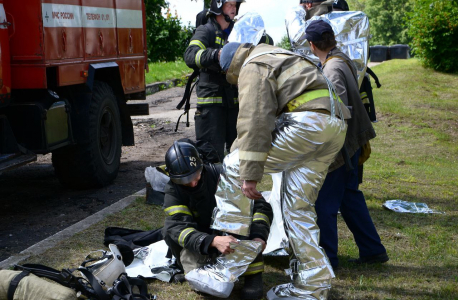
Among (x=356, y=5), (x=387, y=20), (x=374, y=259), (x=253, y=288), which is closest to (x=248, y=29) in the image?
(x=253, y=288)

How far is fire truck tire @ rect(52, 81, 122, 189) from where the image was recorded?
6645 millimetres

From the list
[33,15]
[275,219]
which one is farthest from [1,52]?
[275,219]

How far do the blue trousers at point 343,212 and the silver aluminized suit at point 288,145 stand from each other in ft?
1.88

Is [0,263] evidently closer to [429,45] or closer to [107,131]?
[107,131]

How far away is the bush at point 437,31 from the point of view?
57.6 feet

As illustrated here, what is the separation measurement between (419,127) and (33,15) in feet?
26.9

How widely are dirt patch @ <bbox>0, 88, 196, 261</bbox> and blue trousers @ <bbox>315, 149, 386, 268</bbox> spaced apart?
2536mm

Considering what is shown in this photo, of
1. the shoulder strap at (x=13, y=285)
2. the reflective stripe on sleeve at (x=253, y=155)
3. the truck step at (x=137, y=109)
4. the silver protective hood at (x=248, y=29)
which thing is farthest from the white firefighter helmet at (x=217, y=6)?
the truck step at (x=137, y=109)

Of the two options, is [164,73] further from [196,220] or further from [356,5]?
[356,5]

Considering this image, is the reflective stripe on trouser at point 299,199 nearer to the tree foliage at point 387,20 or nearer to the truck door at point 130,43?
the truck door at point 130,43

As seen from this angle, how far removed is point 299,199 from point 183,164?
0.82m

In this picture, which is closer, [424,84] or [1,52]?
[1,52]

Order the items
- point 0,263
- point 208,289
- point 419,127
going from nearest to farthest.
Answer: point 208,289 → point 0,263 → point 419,127

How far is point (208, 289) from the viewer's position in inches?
148
